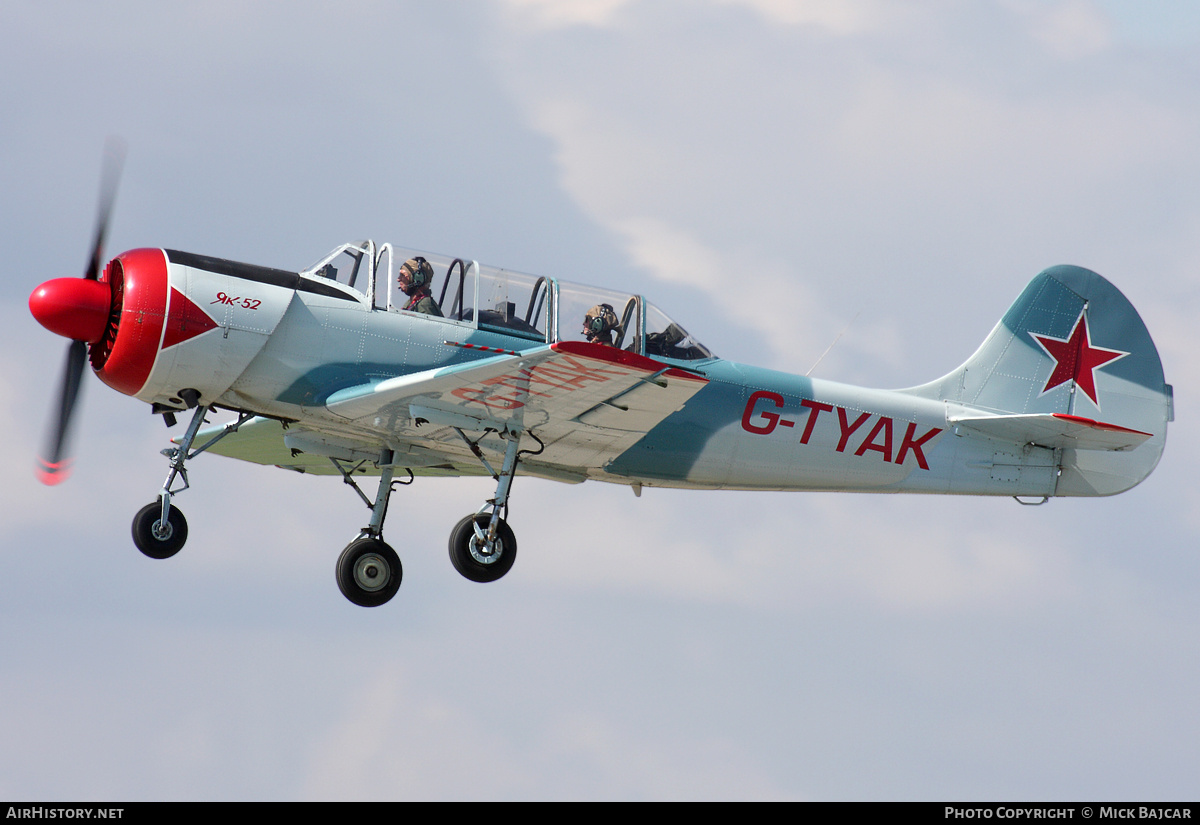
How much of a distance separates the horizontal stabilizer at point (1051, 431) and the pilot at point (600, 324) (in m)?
4.06

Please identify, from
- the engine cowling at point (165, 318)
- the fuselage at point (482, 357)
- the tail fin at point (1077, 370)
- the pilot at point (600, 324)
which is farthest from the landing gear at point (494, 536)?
the tail fin at point (1077, 370)

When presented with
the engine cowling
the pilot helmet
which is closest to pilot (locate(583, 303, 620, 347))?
the pilot helmet

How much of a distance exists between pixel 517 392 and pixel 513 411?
21.4 inches

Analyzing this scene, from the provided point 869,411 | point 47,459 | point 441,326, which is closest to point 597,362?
point 441,326

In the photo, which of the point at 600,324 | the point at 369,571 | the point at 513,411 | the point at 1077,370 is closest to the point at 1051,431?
the point at 1077,370

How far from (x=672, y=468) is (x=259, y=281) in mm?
4315

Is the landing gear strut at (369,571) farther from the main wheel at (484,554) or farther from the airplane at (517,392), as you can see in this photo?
the main wheel at (484,554)

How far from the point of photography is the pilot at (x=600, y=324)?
1264 centimetres

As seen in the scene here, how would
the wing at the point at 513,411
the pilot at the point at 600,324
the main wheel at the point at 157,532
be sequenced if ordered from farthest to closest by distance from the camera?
the pilot at the point at 600,324 → the main wheel at the point at 157,532 → the wing at the point at 513,411

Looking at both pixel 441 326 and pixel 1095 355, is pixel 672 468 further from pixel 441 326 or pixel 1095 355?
pixel 1095 355

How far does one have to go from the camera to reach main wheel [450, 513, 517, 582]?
12.8m

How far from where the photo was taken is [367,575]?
13234mm
